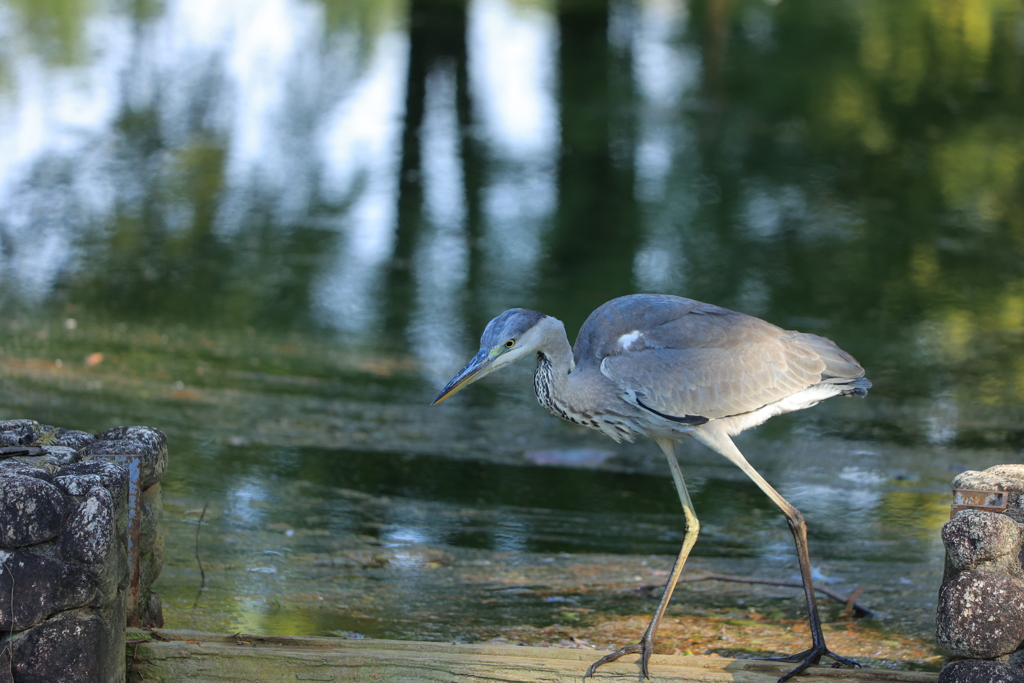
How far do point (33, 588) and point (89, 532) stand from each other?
0.22 metres

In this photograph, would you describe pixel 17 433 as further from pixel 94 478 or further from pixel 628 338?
pixel 628 338

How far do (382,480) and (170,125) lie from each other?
9236mm

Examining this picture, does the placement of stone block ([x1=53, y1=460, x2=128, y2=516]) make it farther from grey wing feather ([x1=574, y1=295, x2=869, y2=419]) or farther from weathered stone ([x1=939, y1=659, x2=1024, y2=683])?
weathered stone ([x1=939, y1=659, x2=1024, y2=683])

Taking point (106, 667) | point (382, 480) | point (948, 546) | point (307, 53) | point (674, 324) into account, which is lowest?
point (382, 480)

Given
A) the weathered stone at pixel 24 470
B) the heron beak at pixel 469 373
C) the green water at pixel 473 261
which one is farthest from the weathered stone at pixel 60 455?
the heron beak at pixel 469 373

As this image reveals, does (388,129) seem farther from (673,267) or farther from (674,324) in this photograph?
(674,324)

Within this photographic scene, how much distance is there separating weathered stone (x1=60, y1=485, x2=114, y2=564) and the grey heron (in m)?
1.55

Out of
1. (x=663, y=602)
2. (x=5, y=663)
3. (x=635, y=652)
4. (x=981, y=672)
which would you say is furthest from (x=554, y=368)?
(x=5, y=663)

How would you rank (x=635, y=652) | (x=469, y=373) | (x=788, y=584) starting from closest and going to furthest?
(x=635, y=652) → (x=469, y=373) → (x=788, y=584)

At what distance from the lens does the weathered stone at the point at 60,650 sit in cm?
326

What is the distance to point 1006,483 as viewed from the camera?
3613 mm

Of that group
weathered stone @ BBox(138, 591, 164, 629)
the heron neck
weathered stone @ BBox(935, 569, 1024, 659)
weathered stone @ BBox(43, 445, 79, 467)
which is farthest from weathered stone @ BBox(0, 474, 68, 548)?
weathered stone @ BBox(935, 569, 1024, 659)

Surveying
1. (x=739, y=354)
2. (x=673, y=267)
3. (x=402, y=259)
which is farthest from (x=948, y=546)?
(x=402, y=259)

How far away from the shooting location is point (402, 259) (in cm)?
1097
